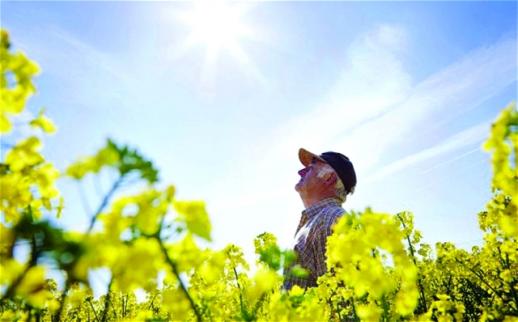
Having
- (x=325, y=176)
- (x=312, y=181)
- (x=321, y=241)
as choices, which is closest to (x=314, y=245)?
(x=321, y=241)

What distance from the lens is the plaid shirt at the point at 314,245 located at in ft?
17.5

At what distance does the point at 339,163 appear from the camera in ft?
23.0

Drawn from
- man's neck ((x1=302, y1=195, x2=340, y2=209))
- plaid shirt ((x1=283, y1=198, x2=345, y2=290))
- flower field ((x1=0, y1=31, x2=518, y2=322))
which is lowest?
flower field ((x1=0, y1=31, x2=518, y2=322))

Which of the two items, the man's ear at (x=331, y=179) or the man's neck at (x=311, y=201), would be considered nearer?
the man's neck at (x=311, y=201)

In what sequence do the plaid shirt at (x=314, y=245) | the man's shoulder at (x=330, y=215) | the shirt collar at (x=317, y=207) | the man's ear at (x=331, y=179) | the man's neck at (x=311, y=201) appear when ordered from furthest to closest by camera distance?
the man's ear at (x=331, y=179) < the man's neck at (x=311, y=201) < the shirt collar at (x=317, y=207) < the man's shoulder at (x=330, y=215) < the plaid shirt at (x=314, y=245)

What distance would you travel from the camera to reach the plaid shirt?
17.5 ft

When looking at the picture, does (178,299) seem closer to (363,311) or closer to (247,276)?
(363,311)

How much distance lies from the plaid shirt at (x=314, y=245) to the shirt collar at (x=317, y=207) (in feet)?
0.60

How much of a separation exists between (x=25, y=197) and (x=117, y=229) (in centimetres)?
65

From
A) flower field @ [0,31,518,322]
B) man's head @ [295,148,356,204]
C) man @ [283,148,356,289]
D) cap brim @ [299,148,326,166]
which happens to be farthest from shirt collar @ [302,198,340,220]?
flower field @ [0,31,518,322]

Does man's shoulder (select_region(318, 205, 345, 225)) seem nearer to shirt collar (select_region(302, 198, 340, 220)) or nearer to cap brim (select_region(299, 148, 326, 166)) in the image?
shirt collar (select_region(302, 198, 340, 220))

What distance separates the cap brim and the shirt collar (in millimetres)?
826

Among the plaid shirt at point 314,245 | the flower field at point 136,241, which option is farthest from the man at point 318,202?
the flower field at point 136,241

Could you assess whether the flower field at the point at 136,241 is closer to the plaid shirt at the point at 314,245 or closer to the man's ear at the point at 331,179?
the plaid shirt at the point at 314,245
